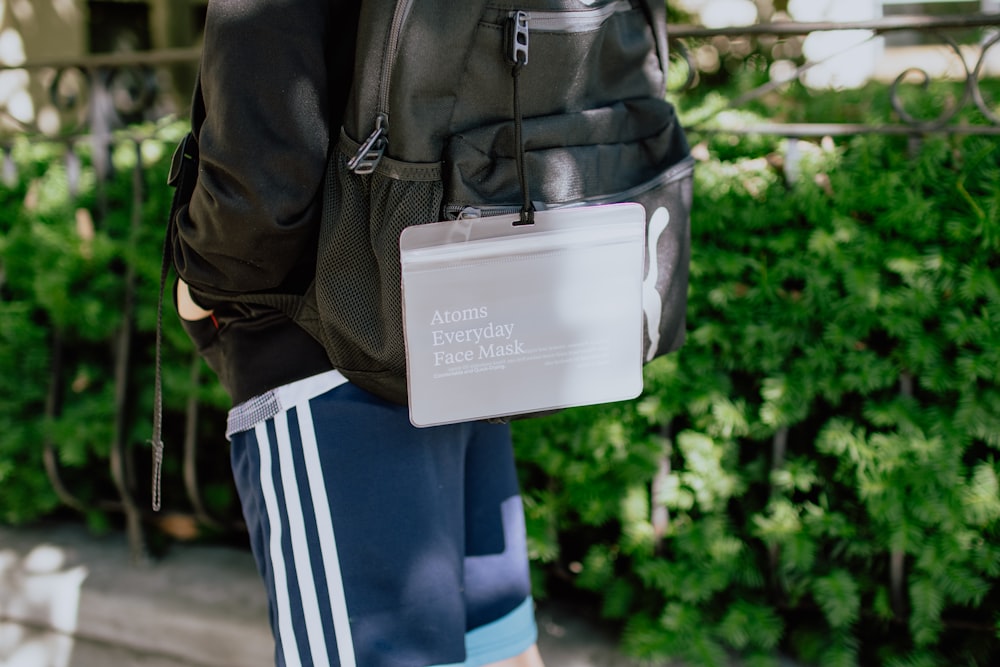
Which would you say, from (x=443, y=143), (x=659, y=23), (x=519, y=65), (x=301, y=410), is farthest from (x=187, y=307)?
(x=659, y=23)

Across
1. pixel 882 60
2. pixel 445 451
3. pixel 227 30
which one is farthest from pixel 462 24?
pixel 882 60

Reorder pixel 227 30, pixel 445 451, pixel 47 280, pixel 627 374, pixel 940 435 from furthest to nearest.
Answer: pixel 47 280
pixel 940 435
pixel 445 451
pixel 627 374
pixel 227 30

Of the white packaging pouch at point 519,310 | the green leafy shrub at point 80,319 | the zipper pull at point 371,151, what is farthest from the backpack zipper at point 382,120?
the green leafy shrub at point 80,319

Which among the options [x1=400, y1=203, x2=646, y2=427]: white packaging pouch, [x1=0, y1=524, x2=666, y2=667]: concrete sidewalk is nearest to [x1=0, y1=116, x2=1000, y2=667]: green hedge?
[x1=0, y1=524, x2=666, y2=667]: concrete sidewalk

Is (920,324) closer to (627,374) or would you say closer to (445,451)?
(627,374)

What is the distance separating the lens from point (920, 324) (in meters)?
1.82

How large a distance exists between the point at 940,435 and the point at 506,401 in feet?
3.79

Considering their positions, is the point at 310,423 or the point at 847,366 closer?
the point at 310,423

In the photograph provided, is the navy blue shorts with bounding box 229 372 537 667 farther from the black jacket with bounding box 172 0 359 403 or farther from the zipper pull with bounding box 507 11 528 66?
the zipper pull with bounding box 507 11 528 66

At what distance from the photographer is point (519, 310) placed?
112 centimetres

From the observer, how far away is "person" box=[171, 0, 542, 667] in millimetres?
1099

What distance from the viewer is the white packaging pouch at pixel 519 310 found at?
3.55 feet

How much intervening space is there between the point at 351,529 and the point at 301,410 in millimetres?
186

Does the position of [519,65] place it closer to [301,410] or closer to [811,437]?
[301,410]
